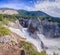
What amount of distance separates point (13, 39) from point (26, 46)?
1231 millimetres

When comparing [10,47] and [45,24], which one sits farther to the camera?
[45,24]

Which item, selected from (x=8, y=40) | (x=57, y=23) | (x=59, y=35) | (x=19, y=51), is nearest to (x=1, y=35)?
(x=8, y=40)

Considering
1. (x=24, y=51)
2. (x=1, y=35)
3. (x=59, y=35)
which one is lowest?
(x=59, y=35)

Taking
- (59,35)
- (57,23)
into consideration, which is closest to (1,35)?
(59,35)

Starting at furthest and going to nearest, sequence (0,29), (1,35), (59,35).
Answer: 1. (59,35)
2. (0,29)
3. (1,35)

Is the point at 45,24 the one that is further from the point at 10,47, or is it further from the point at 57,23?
the point at 10,47

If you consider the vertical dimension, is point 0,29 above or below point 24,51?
above

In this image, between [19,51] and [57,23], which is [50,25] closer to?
[57,23]

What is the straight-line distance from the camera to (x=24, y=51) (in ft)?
53.6

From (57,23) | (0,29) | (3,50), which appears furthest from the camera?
(57,23)

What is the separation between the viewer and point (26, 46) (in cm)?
1697

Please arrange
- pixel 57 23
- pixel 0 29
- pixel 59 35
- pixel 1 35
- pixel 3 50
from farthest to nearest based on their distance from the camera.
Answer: pixel 57 23
pixel 59 35
pixel 0 29
pixel 1 35
pixel 3 50

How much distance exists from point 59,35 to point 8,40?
199ft

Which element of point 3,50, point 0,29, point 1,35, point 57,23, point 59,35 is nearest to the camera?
point 3,50
